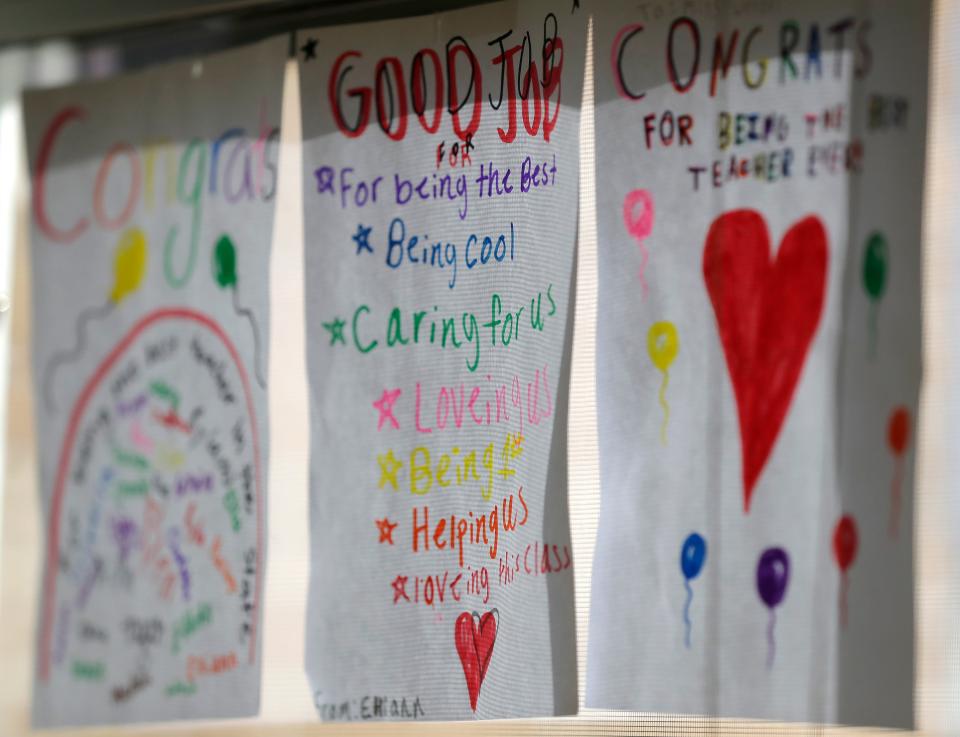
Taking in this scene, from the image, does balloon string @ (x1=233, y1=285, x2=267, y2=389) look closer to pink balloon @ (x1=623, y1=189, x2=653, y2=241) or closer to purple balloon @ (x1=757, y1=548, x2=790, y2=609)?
pink balloon @ (x1=623, y1=189, x2=653, y2=241)

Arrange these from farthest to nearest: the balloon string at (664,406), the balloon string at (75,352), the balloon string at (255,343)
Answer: the balloon string at (75,352) < the balloon string at (255,343) < the balloon string at (664,406)

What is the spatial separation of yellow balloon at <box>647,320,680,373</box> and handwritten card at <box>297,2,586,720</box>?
118 mm

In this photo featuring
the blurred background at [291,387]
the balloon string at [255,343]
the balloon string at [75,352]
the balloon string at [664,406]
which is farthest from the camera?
the balloon string at [75,352]

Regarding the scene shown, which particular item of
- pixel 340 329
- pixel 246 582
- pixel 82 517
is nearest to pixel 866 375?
pixel 340 329

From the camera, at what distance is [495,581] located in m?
1.52

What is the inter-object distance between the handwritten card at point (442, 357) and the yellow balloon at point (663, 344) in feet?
0.39

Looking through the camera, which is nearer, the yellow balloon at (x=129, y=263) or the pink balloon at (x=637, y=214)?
the pink balloon at (x=637, y=214)

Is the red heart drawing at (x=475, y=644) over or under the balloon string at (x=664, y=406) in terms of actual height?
under

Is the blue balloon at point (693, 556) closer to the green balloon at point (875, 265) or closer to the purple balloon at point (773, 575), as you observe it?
the purple balloon at point (773, 575)

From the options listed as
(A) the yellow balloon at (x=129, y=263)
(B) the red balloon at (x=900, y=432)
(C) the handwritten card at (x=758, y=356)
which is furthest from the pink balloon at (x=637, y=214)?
(A) the yellow balloon at (x=129, y=263)

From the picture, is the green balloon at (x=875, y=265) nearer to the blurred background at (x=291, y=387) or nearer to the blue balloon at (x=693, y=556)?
the blurred background at (x=291, y=387)

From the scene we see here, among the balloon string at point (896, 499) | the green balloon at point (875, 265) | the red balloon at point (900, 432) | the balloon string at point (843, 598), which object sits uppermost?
the green balloon at point (875, 265)

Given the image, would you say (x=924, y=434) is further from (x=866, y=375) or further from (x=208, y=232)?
(x=208, y=232)

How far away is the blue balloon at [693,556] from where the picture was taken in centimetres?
143
